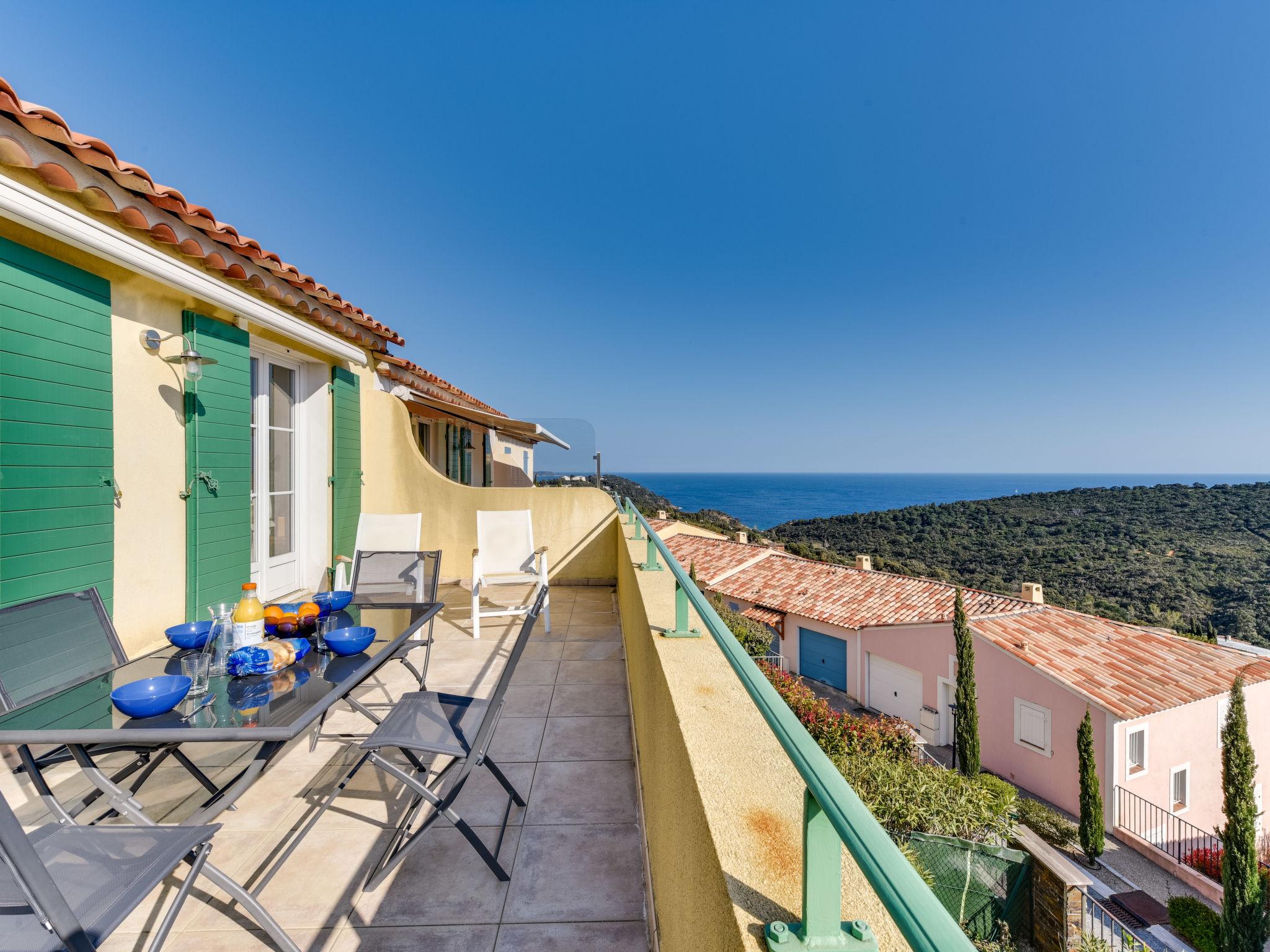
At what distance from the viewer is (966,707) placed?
1325 centimetres

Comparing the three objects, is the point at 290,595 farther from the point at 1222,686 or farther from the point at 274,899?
the point at 1222,686

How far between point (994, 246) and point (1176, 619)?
837 inches

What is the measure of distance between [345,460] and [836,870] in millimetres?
6133

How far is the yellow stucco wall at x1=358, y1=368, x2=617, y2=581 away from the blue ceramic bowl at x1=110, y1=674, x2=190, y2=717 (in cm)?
463

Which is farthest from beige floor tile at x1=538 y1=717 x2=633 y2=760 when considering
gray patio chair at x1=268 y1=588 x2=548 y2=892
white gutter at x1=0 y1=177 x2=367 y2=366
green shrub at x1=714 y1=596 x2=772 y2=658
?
white gutter at x1=0 y1=177 x2=367 y2=366

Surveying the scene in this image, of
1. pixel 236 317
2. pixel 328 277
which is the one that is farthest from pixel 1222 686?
pixel 328 277

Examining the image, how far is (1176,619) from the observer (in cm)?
2769

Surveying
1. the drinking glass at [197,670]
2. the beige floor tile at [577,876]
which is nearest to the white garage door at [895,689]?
the beige floor tile at [577,876]

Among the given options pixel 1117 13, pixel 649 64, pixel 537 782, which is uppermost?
pixel 1117 13

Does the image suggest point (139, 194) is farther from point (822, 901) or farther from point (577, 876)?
point (822, 901)

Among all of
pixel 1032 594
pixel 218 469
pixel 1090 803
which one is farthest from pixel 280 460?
pixel 1032 594

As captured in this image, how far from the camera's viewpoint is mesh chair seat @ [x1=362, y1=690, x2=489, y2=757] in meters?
2.18

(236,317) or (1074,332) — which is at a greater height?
(1074,332)

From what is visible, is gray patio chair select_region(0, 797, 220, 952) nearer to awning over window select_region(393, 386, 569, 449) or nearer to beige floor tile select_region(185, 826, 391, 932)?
beige floor tile select_region(185, 826, 391, 932)
